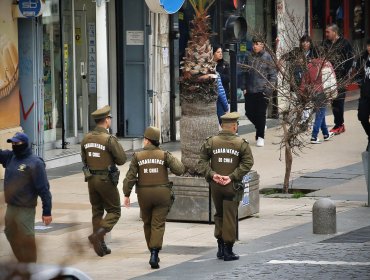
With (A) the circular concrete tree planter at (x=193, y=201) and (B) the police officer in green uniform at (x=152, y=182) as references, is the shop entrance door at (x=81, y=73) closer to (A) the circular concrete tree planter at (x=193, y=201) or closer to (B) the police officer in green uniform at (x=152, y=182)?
(A) the circular concrete tree planter at (x=193, y=201)

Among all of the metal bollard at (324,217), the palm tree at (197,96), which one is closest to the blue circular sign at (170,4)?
the palm tree at (197,96)

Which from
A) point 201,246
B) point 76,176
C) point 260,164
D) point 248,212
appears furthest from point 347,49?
point 201,246

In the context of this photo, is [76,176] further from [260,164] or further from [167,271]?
[167,271]

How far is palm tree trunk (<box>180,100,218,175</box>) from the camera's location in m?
15.3

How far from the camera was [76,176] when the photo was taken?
19.7m

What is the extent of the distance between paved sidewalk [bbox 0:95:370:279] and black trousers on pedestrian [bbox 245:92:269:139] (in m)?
0.46

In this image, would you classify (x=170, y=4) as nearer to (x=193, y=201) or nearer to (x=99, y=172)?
(x=193, y=201)

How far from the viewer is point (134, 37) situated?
23.6 metres

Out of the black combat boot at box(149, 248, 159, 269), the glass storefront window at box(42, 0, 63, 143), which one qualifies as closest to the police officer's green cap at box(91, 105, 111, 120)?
the black combat boot at box(149, 248, 159, 269)

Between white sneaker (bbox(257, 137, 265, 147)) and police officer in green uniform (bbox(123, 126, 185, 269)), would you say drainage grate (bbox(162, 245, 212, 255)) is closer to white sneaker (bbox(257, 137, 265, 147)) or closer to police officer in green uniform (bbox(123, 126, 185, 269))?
police officer in green uniform (bbox(123, 126, 185, 269))

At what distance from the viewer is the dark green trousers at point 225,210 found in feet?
41.3

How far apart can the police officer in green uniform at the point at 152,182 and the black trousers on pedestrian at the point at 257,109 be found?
1065 centimetres

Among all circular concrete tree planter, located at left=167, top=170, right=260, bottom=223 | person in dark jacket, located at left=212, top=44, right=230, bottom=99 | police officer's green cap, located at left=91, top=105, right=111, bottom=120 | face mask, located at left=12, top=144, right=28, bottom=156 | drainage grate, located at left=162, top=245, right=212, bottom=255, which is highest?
person in dark jacket, located at left=212, top=44, right=230, bottom=99

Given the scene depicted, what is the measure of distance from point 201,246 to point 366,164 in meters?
4.07
